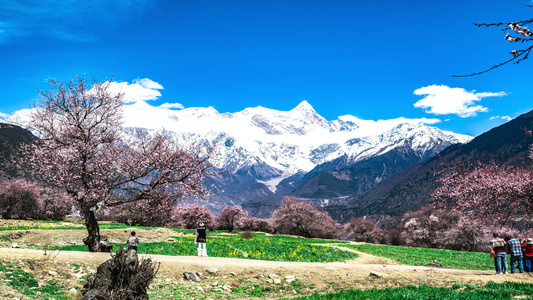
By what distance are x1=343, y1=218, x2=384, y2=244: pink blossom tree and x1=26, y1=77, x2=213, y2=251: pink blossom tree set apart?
3308 inches

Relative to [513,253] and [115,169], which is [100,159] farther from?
[513,253]

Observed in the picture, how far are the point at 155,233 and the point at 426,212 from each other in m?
69.1

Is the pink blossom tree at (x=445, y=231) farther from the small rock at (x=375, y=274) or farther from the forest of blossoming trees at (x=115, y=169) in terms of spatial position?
the small rock at (x=375, y=274)

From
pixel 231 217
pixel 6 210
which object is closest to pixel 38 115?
pixel 6 210

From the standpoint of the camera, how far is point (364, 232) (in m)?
97.9

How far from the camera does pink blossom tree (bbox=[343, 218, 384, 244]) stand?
9600 cm

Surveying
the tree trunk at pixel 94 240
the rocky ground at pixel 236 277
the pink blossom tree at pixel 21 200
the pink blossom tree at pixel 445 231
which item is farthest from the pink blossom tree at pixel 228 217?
the rocky ground at pixel 236 277

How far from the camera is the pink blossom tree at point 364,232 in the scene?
96.0 meters

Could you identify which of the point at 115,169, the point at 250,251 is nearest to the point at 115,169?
the point at 115,169

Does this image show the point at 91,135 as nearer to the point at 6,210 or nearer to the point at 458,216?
the point at 6,210

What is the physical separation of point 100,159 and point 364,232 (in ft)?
295

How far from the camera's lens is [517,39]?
605 centimetres

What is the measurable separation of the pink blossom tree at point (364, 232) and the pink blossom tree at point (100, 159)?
84.0 meters

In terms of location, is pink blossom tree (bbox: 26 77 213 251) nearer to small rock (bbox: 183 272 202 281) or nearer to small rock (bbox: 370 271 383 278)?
small rock (bbox: 183 272 202 281)
